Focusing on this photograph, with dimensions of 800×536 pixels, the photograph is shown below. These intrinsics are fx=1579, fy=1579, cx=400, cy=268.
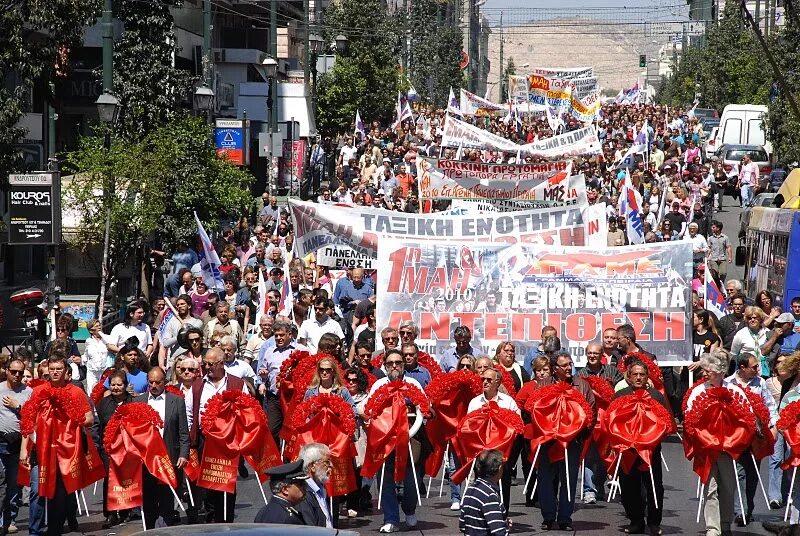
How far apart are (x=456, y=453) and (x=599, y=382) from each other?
127 centimetres

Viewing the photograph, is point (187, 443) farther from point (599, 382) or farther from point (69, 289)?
point (69, 289)

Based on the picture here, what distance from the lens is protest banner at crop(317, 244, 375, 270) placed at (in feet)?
67.0

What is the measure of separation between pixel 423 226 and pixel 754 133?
117 feet

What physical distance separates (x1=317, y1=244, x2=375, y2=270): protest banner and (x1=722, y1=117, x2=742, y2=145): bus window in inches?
1390

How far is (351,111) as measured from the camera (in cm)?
5625

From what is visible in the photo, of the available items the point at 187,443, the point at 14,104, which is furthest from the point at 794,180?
the point at 187,443

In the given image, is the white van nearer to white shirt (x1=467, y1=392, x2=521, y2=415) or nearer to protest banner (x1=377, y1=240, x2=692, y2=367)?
protest banner (x1=377, y1=240, x2=692, y2=367)

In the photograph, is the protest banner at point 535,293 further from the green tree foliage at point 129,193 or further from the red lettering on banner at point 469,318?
the green tree foliage at point 129,193

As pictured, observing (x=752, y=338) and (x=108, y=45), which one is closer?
(x=752, y=338)

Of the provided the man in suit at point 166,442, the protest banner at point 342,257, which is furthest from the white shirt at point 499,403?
the protest banner at point 342,257

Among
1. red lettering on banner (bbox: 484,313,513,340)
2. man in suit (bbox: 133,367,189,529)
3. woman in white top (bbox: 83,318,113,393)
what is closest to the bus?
red lettering on banner (bbox: 484,313,513,340)

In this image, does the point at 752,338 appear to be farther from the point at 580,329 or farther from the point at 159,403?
the point at 159,403

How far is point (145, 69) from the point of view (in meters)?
29.2

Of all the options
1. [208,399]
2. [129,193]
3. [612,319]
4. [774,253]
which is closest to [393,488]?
[208,399]
